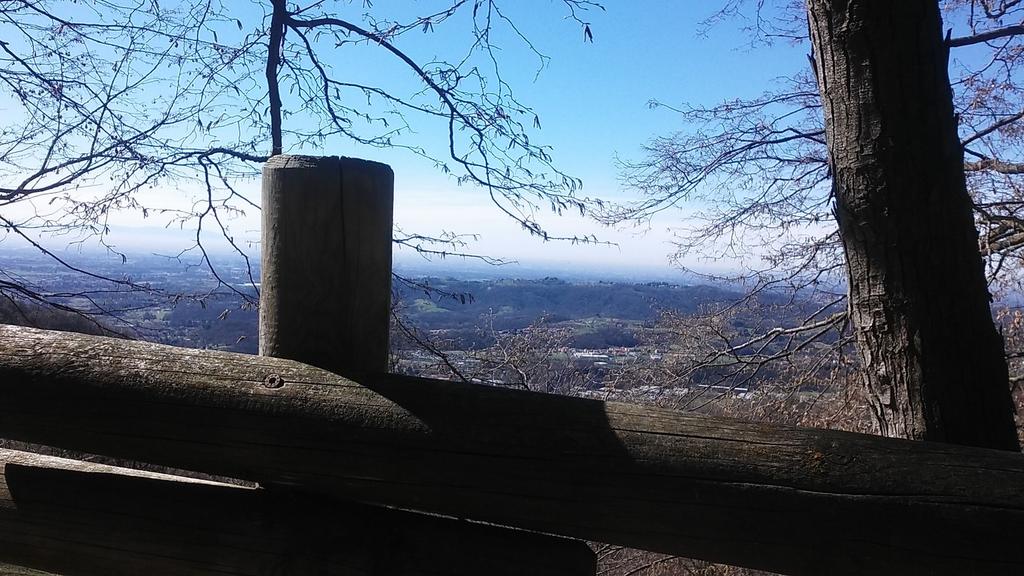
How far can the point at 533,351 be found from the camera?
4523 millimetres

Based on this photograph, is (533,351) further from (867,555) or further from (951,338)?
(867,555)

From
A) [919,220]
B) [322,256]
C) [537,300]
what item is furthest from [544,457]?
[537,300]

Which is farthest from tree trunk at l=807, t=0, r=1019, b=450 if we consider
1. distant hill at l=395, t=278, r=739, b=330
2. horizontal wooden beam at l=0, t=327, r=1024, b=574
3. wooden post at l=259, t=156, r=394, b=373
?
distant hill at l=395, t=278, r=739, b=330

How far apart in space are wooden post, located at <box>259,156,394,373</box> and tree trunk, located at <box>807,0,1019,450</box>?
1.31 meters

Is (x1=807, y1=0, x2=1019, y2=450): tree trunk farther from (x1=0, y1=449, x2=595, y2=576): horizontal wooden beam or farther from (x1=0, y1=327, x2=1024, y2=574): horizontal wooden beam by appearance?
(x1=0, y1=449, x2=595, y2=576): horizontal wooden beam

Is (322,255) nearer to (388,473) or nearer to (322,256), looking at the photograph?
(322,256)

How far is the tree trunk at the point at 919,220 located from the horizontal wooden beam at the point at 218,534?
44.3 inches

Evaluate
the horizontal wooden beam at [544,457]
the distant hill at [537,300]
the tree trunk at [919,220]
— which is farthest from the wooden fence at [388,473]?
the distant hill at [537,300]

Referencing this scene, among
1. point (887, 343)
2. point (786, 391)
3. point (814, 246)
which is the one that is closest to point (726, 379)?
point (786, 391)

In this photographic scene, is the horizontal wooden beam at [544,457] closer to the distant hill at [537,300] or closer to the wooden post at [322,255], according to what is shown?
the wooden post at [322,255]

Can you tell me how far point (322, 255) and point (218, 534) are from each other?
636 millimetres

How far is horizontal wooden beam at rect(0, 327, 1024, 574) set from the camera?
1124 mm

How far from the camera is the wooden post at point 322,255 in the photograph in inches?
53.7

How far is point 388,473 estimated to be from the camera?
4.09 feet
